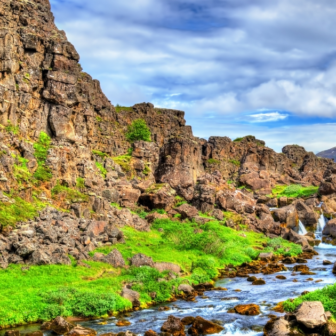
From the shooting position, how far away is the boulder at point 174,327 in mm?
21719

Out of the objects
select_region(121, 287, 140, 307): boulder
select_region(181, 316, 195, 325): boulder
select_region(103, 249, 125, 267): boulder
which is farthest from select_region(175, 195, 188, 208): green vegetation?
select_region(181, 316, 195, 325): boulder

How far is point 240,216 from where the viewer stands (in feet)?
201

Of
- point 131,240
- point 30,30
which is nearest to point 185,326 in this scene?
point 131,240

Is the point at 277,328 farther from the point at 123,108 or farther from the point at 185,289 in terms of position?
the point at 123,108

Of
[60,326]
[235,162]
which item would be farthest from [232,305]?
[235,162]

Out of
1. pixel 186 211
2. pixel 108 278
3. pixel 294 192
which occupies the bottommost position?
pixel 108 278

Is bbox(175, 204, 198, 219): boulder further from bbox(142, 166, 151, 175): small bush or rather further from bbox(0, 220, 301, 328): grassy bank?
bbox(142, 166, 151, 175): small bush

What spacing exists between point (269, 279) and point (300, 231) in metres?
33.6

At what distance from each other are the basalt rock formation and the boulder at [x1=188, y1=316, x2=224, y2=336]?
13245mm

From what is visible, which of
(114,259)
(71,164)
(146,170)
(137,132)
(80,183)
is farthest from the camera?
(137,132)

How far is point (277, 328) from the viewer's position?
68.4 feet

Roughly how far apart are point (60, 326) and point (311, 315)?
13909mm

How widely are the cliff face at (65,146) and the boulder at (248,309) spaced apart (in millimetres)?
22569

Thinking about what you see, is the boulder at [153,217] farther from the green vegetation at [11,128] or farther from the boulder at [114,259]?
the green vegetation at [11,128]
